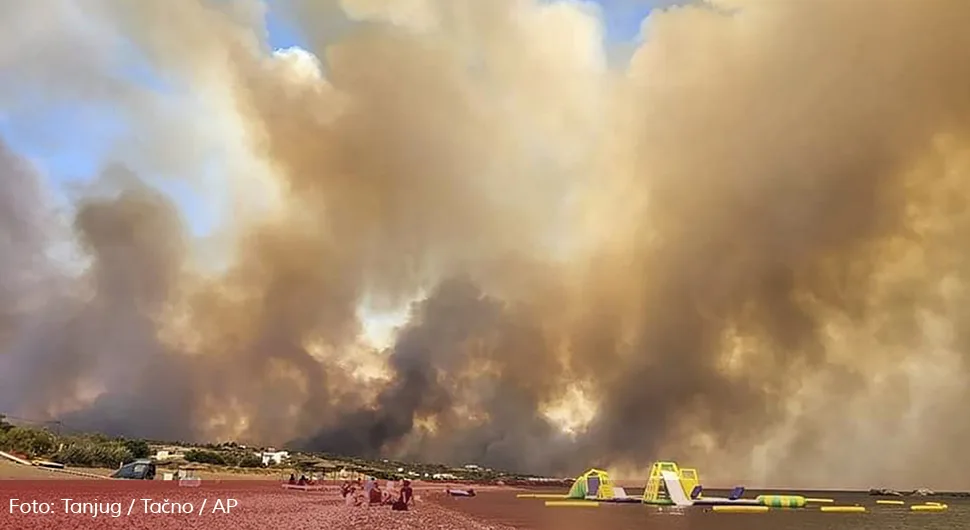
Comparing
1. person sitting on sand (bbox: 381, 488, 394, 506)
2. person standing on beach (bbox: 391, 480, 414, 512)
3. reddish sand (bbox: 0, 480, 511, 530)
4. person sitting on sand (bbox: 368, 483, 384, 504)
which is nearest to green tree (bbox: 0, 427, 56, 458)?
reddish sand (bbox: 0, 480, 511, 530)

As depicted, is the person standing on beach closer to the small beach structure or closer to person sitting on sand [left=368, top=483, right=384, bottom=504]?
person sitting on sand [left=368, top=483, right=384, bottom=504]

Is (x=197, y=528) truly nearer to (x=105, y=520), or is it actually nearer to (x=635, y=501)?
(x=105, y=520)

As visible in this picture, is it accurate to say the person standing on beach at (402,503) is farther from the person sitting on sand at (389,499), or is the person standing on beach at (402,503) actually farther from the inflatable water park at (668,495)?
the inflatable water park at (668,495)

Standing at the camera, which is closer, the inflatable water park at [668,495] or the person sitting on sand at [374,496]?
the person sitting on sand at [374,496]

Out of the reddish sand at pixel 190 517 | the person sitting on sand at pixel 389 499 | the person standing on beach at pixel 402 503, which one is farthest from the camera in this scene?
the person sitting on sand at pixel 389 499

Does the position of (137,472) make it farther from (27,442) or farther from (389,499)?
(389,499)

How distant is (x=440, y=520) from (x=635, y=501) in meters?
79.7

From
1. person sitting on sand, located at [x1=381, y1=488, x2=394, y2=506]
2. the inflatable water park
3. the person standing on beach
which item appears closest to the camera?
the person standing on beach

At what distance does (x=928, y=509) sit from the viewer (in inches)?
6181

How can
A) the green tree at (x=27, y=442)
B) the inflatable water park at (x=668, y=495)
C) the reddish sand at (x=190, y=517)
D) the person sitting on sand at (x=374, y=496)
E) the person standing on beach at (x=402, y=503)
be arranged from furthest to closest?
1. the green tree at (x=27, y=442)
2. the inflatable water park at (x=668, y=495)
3. the person sitting on sand at (x=374, y=496)
4. the person standing on beach at (x=402, y=503)
5. the reddish sand at (x=190, y=517)

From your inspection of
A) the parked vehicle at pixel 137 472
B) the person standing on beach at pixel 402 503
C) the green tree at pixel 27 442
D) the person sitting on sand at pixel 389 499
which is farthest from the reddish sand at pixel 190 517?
the green tree at pixel 27 442

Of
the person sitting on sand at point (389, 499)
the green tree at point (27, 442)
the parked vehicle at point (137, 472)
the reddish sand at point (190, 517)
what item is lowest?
the reddish sand at point (190, 517)

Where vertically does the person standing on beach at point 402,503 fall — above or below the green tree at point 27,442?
below

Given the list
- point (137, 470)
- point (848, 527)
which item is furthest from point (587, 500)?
point (137, 470)
